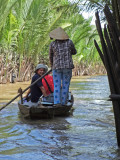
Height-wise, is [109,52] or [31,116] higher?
[109,52]

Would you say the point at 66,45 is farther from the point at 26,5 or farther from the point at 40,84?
the point at 26,5

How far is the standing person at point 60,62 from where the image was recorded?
707 centimetres

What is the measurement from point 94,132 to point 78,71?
82.3ft

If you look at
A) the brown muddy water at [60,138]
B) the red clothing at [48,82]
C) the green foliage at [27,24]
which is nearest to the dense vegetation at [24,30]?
the green foliage at [27,24]

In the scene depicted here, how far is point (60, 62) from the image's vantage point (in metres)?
7.09

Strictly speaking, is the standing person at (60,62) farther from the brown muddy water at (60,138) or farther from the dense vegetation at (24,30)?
the dense vegetation at (24,30)

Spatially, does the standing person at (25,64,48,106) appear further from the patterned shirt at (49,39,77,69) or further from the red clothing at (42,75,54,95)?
the patterned shirt at (49,39,77,69)

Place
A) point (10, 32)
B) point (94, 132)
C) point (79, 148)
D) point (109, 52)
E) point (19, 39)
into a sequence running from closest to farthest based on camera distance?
1. point (109, 52)
2. point (79, 148)
3. point (94, 132)
4. point (10, 32)
5. point (19, 39)

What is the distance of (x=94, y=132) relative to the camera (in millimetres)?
5547

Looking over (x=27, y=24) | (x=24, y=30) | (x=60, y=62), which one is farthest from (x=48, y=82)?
(x=24, y=30)

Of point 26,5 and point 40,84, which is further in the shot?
point 26,5

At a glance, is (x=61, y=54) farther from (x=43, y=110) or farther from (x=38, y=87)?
(x=43, y=110)

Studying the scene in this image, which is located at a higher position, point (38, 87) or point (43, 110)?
point (38, 87)

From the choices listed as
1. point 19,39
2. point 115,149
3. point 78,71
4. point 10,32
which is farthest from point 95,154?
point 78,71
